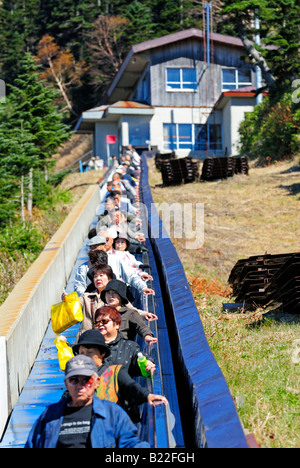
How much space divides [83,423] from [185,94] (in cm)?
4321

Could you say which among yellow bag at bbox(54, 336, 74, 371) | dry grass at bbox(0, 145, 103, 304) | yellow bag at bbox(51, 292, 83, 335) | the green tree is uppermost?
the green tree

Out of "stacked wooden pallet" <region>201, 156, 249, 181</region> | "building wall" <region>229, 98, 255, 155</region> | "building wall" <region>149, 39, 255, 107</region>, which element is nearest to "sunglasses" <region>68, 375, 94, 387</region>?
"stacked wooden pallet" <region>201, 156, 249, 181</region>

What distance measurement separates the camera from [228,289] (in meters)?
13.7

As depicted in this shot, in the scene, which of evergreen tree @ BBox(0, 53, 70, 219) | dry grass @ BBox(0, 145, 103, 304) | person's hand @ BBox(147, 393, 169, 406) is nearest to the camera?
person's hand @ BBox(147, 393, 169, 406)

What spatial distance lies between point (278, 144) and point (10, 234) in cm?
1677

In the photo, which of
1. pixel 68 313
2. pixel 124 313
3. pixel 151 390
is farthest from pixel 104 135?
pixel 151 390

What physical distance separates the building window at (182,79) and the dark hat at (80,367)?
42.9 meters

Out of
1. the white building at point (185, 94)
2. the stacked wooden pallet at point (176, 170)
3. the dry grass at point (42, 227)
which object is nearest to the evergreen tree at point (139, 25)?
the white building at point (185, 94)

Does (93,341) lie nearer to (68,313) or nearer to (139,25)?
(68,313)

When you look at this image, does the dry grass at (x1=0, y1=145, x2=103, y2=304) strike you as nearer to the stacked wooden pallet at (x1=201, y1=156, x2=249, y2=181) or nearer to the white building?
the white building

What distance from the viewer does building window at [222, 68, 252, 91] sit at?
4788 cm

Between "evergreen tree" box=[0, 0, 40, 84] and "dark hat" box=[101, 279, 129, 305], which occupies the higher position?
"evergreen tree" box=[0, 0, 40, 84]

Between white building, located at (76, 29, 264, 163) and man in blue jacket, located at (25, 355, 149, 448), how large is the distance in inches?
1611

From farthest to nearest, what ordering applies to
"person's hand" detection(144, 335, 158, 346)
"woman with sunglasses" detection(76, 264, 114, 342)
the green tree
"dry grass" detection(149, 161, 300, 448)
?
the green tree
"woman with sunglasses" detection(76, 264, 114, 342)
"person's hand" detection(144, 335, 158, 346)
"dry grass" detection(149, 161, 300, 448)
